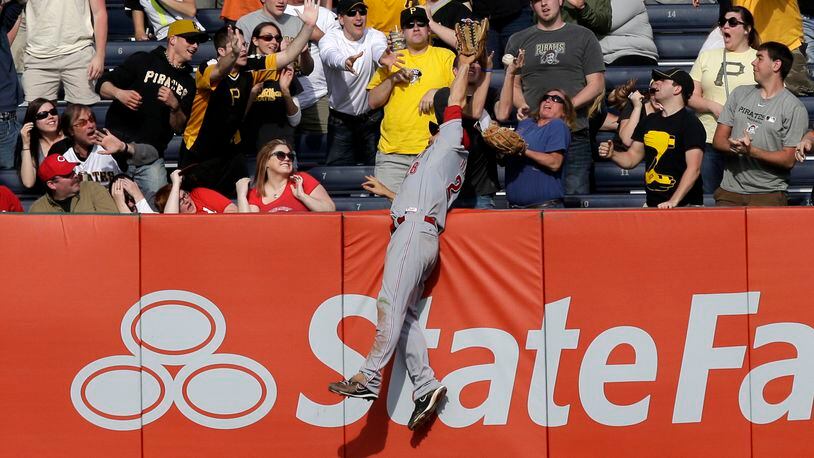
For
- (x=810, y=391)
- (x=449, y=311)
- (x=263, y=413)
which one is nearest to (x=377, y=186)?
(x=449, y=311)

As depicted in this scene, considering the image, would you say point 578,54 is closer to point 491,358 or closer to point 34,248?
point 491,358

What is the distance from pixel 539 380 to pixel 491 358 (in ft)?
1.09

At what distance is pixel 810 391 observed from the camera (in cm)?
816

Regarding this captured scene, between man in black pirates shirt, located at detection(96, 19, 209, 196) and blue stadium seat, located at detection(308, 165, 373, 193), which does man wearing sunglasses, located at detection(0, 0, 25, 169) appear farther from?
blue stadium seat, located at detection(308, 165, 373, 193)

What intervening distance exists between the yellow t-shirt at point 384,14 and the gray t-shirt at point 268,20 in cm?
83

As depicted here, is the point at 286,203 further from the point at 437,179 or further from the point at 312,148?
the point at 312,148

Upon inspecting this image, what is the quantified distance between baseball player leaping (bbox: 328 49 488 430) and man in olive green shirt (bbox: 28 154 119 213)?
2388 mm

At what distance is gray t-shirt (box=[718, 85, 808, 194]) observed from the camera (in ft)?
30.5

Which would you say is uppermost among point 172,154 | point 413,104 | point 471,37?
point 471,37

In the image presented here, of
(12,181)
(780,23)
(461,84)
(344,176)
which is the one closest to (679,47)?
(780,23)

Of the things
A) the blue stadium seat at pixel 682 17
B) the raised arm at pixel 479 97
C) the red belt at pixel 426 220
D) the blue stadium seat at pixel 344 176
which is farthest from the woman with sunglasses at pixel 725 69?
the red belt at pixel 426 220

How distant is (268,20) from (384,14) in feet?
3.79

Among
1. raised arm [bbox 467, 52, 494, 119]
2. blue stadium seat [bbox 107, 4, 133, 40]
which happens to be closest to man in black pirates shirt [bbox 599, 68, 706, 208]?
raised arm [bbox 467, 52, 494, 119]

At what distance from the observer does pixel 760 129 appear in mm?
9352
